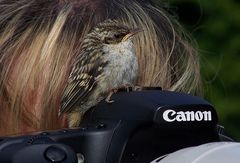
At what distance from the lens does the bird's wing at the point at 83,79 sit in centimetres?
117

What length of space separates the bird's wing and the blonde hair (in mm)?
22

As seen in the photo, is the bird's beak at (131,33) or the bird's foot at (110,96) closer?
the bird's foot at (110,96)

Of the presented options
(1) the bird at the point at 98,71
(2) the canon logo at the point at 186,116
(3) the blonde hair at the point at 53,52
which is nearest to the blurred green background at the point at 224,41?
(3) the blonde hair at the point at 53,52

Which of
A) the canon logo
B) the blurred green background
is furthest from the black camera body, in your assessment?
the blurred green background

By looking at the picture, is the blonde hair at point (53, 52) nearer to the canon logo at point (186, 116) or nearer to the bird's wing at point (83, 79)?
the bird's wing at point (83, 79)

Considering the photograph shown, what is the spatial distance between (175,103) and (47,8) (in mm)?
340

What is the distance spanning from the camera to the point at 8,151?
97 cm

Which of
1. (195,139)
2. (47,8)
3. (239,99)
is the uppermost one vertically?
(47,8)

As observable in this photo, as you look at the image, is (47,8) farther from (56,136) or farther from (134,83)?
(56,136)

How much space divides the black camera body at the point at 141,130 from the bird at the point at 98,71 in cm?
8

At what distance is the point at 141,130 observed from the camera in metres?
1.05

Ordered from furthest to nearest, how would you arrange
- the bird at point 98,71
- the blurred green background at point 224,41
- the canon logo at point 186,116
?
the blurred green background at point 224,41 → the bird at point 98,71 → the canon logo at point 186,116

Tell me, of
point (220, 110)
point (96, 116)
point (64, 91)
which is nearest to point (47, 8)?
point (64, 91)

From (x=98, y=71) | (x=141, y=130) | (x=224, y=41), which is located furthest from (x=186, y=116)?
(x=224, y=41)
